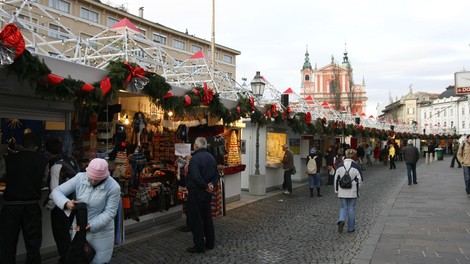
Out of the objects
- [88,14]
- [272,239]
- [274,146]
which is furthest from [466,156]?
[88,14]

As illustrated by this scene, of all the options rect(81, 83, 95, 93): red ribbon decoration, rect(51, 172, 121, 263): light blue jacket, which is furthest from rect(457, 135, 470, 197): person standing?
rect(51, 172, 121, 263): light blue jacket

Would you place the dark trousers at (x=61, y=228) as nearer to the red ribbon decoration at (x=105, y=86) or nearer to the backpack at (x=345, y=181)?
the red ribbon decoration at (x=105, y=86)

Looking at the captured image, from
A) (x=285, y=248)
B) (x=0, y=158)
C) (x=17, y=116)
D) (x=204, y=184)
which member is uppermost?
(x=17, y=116)

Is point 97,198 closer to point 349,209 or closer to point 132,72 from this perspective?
point 132,72

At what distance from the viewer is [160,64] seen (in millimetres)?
8742

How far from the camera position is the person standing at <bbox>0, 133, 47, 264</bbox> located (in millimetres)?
4742

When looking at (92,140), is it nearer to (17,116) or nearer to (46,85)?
(17,116)

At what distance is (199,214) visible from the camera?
20.6 feet

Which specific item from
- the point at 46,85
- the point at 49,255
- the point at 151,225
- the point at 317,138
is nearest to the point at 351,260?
the point at 151,225

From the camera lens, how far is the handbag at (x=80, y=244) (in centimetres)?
349

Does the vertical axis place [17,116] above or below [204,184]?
above

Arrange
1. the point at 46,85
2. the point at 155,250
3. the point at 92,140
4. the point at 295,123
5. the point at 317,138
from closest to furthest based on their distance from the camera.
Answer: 1. the point at 46,85
2. the point at 155,250
3. the point at 92,140
4. the point at 295,123
5. the point at 317,138

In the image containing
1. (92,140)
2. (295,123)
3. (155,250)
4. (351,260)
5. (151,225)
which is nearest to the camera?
(351,260)

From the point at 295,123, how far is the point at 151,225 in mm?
8044
